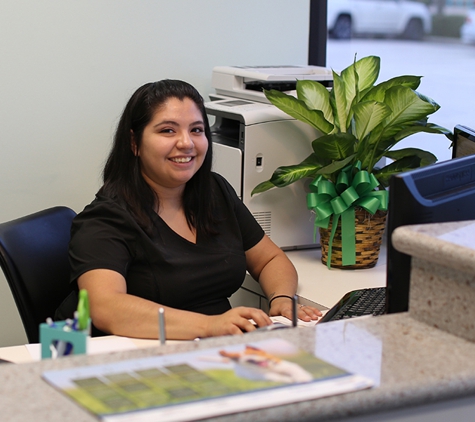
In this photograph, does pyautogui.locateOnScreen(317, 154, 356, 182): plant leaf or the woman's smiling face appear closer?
the woman's smiling face

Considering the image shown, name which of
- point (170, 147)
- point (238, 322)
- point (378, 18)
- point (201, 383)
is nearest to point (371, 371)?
point (201, 383)

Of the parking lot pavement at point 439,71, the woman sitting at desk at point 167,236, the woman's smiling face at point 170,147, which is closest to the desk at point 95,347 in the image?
the woman sitting at desk at point 167,236

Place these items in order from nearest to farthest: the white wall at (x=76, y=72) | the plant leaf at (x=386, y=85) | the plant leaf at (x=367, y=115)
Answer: the plant leaf at (x=367, y=115), the plant leaf at (x=386, y=85), the white wall at (x=76, y=72)

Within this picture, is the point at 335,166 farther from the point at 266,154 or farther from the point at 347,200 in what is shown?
the point at 266,154

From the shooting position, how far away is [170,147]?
2.08 meters

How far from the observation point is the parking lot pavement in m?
2.92

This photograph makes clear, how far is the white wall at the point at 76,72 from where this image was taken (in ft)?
8.77

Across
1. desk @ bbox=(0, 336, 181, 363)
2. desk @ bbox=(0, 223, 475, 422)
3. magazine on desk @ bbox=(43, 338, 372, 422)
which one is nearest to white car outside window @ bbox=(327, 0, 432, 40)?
desk @ bbox=(0, 336, 181, 363)

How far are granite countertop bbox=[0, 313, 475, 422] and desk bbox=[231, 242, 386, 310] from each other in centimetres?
95

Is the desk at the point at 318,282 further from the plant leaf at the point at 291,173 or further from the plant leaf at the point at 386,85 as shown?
the plant leaf at the point at 386,85

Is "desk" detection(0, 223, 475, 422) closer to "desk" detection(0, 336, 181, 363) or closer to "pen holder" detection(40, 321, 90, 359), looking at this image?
"pen holder" detection(40, 321, 90, 359)

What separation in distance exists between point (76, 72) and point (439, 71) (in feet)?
4.75

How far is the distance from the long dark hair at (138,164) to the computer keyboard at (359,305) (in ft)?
1.48

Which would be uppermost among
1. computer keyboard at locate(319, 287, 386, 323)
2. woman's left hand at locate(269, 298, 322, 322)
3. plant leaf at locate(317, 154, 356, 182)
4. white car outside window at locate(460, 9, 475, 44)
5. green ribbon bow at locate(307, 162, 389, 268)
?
white car outside window at locate(460, 9, 475, 44)
